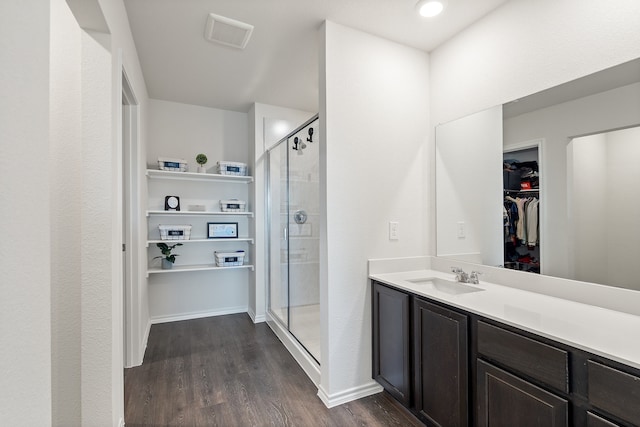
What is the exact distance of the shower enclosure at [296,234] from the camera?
8.88 ft

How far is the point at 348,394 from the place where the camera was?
205 cm

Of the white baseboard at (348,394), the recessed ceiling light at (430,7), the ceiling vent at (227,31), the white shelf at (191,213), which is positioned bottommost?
the white baseboard at (348,394)

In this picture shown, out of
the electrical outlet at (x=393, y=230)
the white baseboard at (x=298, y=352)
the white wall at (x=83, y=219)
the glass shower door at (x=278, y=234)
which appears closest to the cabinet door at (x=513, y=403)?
the electrical outlet at (x=393, y=230)

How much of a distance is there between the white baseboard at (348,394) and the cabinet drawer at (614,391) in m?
1.38

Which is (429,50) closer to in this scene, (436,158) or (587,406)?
(436,158)

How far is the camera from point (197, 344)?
2947 mm

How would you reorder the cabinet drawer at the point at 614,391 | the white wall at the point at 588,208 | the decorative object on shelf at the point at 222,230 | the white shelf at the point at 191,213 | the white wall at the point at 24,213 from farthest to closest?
1. the decorative object on shelf at the point at 222,230
2. the white shelf at the point at 191,213
3. the white wall at the point at 588,208
4. the cabinet drawer at the point at 614,391
5. the white wall at the point at 24,213

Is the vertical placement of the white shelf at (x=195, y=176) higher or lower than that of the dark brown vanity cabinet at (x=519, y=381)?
higher

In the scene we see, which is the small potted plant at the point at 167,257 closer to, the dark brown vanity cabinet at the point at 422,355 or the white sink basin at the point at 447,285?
the dark brown vanity cabinet at the point at 422,355

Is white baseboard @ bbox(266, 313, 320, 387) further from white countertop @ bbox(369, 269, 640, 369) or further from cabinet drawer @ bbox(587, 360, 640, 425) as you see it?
cabinet drawer @ bbox(587, 360, 640, 425)

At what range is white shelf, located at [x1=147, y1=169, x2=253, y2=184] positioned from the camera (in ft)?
10.9

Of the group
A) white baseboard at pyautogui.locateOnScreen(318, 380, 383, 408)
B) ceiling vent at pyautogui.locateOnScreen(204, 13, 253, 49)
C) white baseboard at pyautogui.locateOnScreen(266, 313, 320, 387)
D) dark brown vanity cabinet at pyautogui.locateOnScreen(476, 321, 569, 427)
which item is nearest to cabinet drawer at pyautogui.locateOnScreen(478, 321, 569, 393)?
dark brown vanity cabinet at pyautogui.locateOnScreen(476, 321, 569, 427)

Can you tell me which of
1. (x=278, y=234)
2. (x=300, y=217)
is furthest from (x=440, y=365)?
(x=278, y=234)

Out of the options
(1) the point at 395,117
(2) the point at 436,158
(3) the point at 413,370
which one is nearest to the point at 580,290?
(3) the point at 413,370
